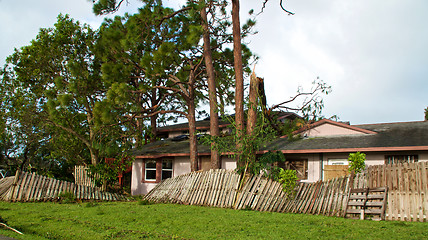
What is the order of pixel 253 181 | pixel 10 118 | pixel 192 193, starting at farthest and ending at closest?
1. pixel 10 118
2. pixel 192 193
3. pixel 253 181

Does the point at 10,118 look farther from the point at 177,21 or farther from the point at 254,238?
the point at 254,238

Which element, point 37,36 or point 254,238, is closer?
point 254,238

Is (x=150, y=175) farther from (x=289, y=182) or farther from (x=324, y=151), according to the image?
(x=289, y=182)

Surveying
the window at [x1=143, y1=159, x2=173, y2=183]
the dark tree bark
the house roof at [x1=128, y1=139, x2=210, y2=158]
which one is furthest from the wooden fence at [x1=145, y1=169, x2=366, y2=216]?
the window at [x1=143, y1=159, x2=173, y2=183]

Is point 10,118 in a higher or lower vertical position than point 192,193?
higher

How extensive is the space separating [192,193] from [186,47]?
8905mm

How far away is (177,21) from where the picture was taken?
22328 mm

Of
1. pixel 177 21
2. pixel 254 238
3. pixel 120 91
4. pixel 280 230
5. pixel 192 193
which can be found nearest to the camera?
pixel 254 238

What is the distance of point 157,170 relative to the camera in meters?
22.5

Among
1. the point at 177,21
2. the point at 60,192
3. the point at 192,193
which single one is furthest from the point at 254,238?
the point at 177,21

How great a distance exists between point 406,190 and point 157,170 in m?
14.7

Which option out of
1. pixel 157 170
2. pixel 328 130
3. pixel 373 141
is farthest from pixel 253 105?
pixel 157 170

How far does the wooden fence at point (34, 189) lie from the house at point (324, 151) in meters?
5.16

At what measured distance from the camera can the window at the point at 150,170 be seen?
2305 cm
